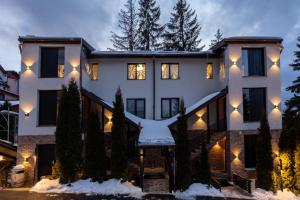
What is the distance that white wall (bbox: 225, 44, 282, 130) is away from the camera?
19859mm

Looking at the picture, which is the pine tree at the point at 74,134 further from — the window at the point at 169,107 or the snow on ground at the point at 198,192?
the window at the point at 169,107

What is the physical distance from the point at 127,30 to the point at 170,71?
17.4m

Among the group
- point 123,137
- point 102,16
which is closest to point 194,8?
point 102,16

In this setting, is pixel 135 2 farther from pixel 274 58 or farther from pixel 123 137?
pixel 123 137

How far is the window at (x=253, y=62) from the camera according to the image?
20312 mm

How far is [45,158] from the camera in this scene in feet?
63.0

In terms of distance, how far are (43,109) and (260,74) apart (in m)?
15.1

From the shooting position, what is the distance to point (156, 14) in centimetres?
3816

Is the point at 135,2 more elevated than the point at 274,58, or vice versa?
the point at 135,2

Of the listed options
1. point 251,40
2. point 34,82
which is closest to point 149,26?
point 251,40

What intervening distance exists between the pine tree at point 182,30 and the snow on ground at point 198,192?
77.6 ft

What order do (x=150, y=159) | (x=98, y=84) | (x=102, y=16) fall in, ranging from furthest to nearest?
(x=102, y=16) < (x=98, y=84) < (x=150, y=159)

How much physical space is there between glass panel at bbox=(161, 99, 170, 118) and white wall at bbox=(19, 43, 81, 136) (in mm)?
7000

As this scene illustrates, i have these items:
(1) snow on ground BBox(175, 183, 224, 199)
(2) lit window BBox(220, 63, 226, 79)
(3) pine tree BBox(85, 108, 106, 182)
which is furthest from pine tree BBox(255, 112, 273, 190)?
(3) pine tree BBox(85, 108, 106, 182)
